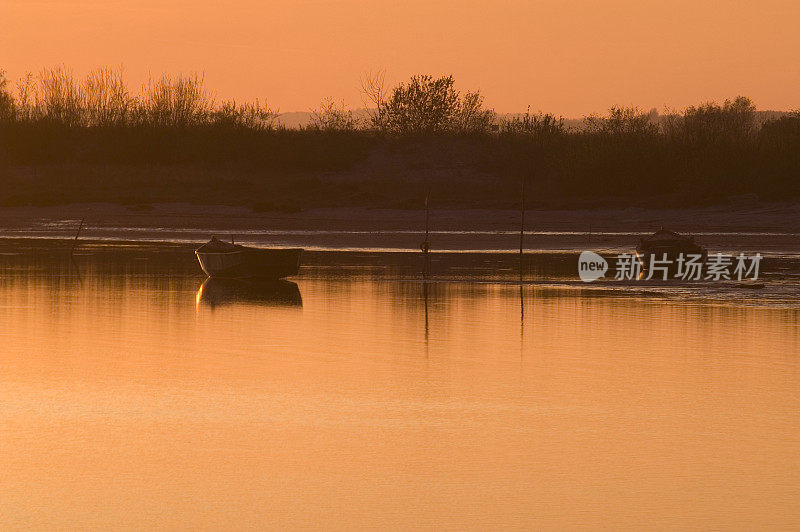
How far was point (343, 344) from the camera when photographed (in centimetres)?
1939

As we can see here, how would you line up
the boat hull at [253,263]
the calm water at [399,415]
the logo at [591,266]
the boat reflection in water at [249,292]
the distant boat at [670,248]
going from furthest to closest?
the distant boat at [670,248] → the logo at [591,266] → the boat hull at [253,263] → the boat reflection in water at [249,292] → the calm water at [399,415]

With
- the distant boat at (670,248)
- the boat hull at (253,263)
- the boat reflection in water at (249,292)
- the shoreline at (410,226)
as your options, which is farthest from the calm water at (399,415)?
the shoreline at (410,226)

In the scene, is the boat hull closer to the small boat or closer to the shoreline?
the small boat

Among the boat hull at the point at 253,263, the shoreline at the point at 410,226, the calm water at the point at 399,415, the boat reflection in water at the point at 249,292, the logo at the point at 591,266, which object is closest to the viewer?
the calm water at the point at 399,415

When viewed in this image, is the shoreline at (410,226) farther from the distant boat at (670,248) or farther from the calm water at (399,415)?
the calm water at (399,415)

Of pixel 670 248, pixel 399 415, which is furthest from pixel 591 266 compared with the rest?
pixel 399 415

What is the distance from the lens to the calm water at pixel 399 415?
414 inches

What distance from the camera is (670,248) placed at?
36.3 meters

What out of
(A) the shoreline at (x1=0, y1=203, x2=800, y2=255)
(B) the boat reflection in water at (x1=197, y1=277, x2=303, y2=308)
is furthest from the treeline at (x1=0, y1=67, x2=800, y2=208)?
(B) the boat reflection in water at (x1=197, y1=277, x2=303, y2=308)

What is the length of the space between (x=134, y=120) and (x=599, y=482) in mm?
82591

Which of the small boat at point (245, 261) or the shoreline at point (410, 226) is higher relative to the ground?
the shoreline at point (410, 226)

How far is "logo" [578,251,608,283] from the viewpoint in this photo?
3328cm

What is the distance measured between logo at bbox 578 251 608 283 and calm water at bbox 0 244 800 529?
26.3 ft

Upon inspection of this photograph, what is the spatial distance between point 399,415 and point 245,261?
18.6 meters
